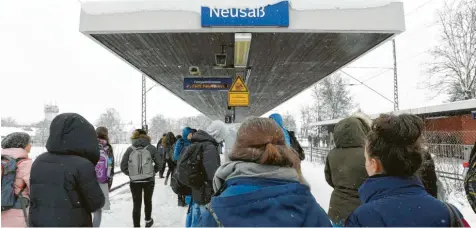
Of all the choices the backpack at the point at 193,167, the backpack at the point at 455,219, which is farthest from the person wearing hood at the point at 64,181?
the backpack at the point at 455,219

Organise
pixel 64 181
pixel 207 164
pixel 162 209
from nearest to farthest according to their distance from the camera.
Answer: pixel 64 181 → pixel 207 164 → pixel 162 209

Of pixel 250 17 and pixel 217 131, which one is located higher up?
pixel 250 17

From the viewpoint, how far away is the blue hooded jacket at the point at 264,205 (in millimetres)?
1372

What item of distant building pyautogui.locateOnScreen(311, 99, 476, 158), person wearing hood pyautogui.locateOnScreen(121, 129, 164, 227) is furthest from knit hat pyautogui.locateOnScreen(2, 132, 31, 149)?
distant building pyautogui.locateOnScreen(311, 99, 476, 158)

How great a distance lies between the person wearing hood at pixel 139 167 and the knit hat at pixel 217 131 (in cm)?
194

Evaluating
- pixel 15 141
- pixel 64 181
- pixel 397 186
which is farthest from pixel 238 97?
pixel 397 186

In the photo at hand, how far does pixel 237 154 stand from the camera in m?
1.60

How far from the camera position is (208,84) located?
32.4 ft

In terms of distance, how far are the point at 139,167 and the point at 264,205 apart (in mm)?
4428

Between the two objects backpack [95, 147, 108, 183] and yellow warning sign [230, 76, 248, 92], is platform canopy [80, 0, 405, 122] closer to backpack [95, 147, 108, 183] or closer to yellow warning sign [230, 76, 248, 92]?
yellow warning sign [230, 76, 248, 92]

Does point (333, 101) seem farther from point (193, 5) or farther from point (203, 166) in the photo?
point (203, 166)

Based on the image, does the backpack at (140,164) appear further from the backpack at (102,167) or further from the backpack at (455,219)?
the backpack at (455,219)

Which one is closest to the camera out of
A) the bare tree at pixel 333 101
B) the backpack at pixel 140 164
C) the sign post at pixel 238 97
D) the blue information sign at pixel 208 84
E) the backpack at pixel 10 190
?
the backpack at pixel 10 190

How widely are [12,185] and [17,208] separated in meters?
0.22
